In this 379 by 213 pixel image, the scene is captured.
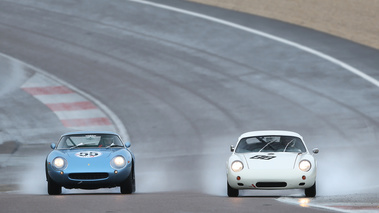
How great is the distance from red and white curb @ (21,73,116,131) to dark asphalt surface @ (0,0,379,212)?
447mm

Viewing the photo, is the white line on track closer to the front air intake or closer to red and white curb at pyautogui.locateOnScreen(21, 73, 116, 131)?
red and white curb at pyautogui.locateOnScreen(21, 73, 116, 131)

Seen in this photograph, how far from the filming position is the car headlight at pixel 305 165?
13453 millimetres

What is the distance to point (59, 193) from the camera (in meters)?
14.3

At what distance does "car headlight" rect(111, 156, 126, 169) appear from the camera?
1402cm

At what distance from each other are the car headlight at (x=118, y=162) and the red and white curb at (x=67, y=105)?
8.99 m

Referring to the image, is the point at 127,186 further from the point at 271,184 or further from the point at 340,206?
the point at 340,206

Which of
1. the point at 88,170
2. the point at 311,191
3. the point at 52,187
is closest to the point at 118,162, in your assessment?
the point at 88,170

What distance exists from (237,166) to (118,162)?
2046 mm

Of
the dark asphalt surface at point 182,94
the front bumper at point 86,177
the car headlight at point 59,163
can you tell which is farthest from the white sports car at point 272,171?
the car headlight at point 59,163

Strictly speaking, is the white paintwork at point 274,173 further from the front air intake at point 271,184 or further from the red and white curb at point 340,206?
the red and white curb at point 340,206

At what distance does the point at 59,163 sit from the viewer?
A: 13961 mm

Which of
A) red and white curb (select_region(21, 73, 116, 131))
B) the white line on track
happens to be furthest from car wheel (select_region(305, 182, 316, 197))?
the white line on track

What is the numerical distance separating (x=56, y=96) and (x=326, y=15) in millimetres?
12441

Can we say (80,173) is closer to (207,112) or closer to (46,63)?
(207,112)
